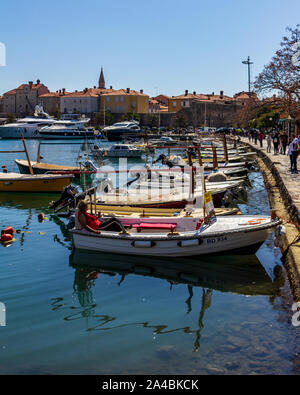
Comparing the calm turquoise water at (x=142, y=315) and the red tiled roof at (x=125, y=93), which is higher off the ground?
the red tiled roof at (x=125, y=93)

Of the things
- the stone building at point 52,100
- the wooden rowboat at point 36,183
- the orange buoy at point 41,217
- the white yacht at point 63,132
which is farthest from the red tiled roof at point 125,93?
the orange buoy at point 41,217

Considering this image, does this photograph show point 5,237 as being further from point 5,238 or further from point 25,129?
point 25,129

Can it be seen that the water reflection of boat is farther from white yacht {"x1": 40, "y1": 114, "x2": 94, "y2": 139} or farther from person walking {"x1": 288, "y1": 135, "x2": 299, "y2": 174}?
white yacht {"x1": 40, "y1": 114, "x2": 94, "y2": 139}

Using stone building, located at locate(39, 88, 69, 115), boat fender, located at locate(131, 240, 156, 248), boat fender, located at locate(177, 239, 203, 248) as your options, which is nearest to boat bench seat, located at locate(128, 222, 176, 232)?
boat fender, located at locate(131, 240, 156, 248)

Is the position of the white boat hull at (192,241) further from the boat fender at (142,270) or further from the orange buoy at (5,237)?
the orange buoy at (5,237)

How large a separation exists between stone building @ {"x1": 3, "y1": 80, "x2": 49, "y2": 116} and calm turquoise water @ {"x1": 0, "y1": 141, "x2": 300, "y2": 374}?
14461 centimetres

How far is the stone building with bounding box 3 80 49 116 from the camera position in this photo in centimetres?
15162

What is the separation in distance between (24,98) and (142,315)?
155 m

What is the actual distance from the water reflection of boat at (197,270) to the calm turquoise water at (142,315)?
26 millimetres

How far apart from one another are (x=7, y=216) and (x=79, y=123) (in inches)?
3288

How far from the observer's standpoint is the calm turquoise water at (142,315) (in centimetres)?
700

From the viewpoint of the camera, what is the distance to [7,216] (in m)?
18.8

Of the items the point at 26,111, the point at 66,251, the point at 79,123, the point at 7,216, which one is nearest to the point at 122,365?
the point at 66,251
